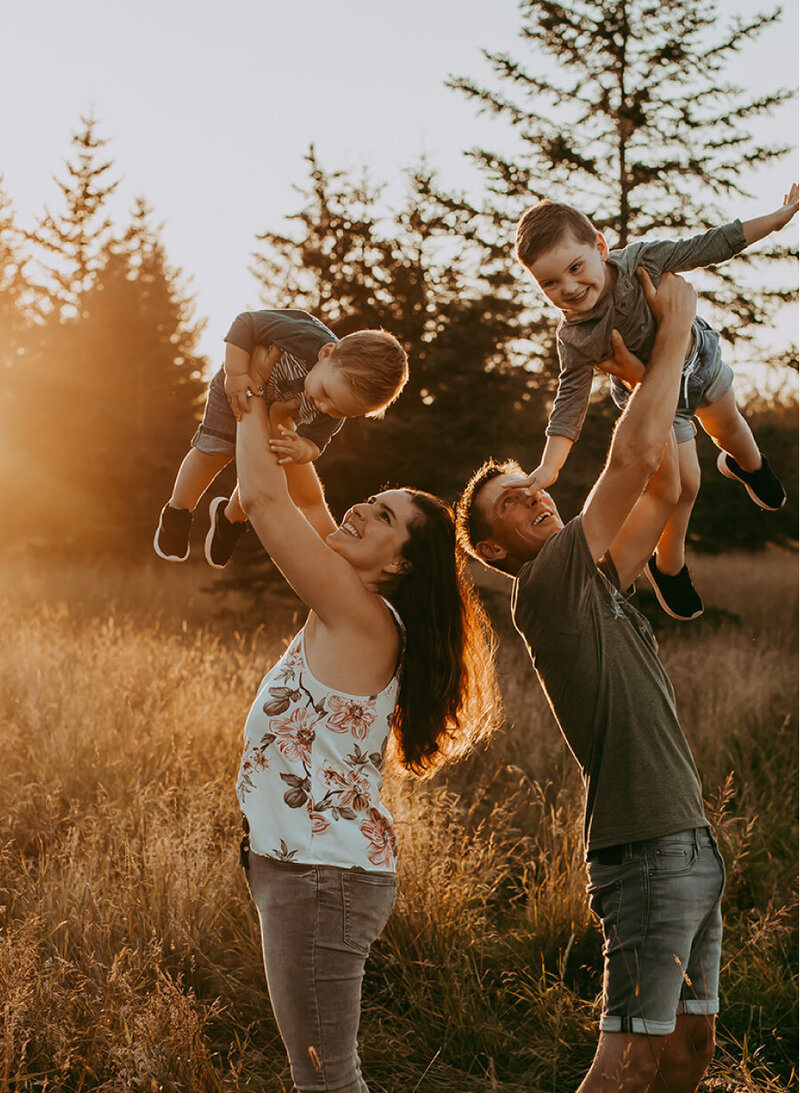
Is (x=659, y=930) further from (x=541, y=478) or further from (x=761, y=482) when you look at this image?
(x=761, y=482)

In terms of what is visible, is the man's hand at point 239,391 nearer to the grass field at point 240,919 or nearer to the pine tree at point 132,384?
the grass field at point 240,919

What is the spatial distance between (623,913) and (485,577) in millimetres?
11487

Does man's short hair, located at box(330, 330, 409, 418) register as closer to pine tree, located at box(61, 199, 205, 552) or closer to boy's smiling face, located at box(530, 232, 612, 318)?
boy's smiling face, located at box(530, 232, 612, 318)

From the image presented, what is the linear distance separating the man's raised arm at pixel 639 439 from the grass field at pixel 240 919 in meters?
1.80

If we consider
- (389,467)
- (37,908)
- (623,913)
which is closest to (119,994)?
(37,908)

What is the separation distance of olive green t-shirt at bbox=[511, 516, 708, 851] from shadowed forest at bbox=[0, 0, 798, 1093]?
0.96 metres

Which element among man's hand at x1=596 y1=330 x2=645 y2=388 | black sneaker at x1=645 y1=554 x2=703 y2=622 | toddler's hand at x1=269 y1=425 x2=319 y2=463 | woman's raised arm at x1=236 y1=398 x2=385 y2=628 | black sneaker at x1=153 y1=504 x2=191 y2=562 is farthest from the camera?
black sneaker at x1=153 y1=504 x2=191 y2=562

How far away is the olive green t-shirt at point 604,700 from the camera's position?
245 centimetres

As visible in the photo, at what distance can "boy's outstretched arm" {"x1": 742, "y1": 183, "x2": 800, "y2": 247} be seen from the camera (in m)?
2.53

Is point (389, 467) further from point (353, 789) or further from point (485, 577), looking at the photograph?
point (353, 789)

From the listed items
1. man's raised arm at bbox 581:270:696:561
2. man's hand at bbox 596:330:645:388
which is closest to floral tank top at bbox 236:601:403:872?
man's raised arm at bbox 581:270:696:561

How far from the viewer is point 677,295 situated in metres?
2.62

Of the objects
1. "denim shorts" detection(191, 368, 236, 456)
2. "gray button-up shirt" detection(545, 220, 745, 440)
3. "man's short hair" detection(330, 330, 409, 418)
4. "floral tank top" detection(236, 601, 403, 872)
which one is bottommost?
"floral tank top" detection(236, 601, 403, 872)

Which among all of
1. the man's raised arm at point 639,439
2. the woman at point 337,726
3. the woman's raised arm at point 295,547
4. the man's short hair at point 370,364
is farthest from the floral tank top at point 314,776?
the man's short hair at point 370,364
